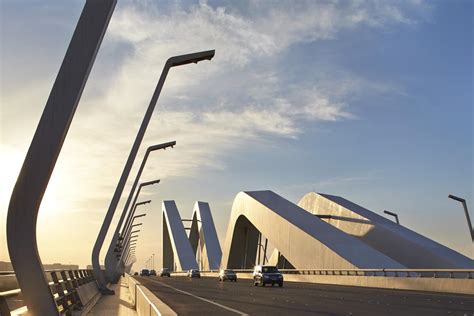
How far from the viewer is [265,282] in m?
40.8

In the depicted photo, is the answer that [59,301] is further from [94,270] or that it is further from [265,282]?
[265,282]

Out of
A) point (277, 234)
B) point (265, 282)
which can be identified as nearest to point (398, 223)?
point (277, 234)

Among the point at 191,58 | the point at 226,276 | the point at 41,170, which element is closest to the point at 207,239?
the point at 226,276

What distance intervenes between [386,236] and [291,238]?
33.2ft

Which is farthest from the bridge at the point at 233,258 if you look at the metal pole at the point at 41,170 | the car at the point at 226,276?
the car at the point at 226,276

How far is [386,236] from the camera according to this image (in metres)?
64.6

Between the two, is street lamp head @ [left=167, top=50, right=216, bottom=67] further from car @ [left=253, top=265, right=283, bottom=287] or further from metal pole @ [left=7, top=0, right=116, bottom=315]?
car @ [left=253, top=265, right=283, bottom=287]

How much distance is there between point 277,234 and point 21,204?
6254 cm

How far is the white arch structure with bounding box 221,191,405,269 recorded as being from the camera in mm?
56241

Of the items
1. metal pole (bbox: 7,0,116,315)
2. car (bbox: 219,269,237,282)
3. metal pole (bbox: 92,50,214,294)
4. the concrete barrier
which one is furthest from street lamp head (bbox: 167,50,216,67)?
car (bbox: 219,269,237,282)

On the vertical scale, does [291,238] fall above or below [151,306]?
above

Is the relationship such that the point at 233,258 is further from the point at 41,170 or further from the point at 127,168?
the point at 41,170

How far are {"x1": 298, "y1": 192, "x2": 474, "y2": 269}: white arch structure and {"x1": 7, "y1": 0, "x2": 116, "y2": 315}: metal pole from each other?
1979 inches

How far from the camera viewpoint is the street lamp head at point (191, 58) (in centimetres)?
2002
